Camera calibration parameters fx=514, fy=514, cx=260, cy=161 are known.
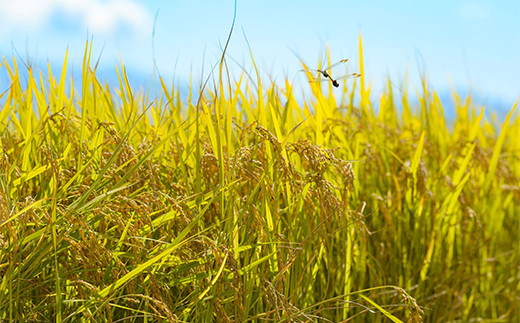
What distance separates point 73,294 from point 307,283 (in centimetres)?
68

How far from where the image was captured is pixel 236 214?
1.33m

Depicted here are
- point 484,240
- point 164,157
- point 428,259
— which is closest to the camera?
point 164,157

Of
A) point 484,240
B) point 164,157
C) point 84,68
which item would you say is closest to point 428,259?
point 484,240

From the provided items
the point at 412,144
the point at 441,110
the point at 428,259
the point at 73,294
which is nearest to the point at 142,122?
the point at 73,294

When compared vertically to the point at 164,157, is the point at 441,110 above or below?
above

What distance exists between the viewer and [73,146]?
5.02 feet

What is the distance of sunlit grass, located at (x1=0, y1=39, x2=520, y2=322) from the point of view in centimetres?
119

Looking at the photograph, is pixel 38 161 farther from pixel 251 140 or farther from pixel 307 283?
pixel 307 283

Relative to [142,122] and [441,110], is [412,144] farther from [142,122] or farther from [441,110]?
[142,122]

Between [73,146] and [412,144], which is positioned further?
[412,144]

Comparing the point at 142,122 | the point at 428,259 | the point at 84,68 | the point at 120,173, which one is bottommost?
the point at 428,259

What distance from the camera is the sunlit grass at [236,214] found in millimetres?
1194

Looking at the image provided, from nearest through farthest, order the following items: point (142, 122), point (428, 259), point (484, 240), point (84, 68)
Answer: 1. point (84, 68)
2. point (142, 122)
3. point (428, 259)
4. point (484, 240)

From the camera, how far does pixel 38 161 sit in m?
1.58
